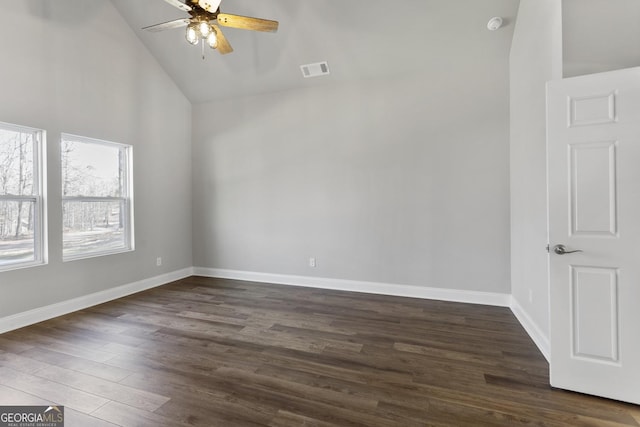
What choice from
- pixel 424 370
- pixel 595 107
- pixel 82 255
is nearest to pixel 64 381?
pixel 82 255

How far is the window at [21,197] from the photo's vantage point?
2.99 meters

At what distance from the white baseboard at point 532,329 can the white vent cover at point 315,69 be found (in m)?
3.87

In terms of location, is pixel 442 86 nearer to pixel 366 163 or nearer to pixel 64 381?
pixel 366 163

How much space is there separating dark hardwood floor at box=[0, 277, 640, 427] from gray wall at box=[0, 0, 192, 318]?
582 millimetres

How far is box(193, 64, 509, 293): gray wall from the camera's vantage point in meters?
3.64

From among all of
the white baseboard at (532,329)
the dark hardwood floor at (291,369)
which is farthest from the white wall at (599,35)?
the dark hardwood floor at (291,369)

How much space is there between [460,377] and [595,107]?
206cm

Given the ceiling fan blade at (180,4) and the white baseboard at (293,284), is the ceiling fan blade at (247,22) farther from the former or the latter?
the white baseboard at (293,284)

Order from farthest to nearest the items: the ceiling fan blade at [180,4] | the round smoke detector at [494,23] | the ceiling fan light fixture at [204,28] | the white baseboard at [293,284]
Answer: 1. the round smoke detector at [494,23]
2. the white baseboard at [293,284]
3. the ceiling fan light fixture at [204,28]
4. the ceiling fan blade at [180,4]

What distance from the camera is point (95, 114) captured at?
12.3ft

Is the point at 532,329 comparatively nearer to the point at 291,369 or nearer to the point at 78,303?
the point at 291,369

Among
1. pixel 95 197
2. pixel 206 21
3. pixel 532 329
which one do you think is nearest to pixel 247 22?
pixel 206 21

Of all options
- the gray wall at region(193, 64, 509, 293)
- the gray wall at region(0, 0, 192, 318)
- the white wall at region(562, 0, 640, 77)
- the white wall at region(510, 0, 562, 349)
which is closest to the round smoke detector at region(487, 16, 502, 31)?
the white wall at region(510, 0, 562, 349)

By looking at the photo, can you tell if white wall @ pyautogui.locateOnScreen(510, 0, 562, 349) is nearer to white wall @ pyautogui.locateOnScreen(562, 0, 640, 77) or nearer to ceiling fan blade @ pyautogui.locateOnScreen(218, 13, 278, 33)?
white wall @ pyautogui.locateOnScreen(562, 0, 640, 77)
